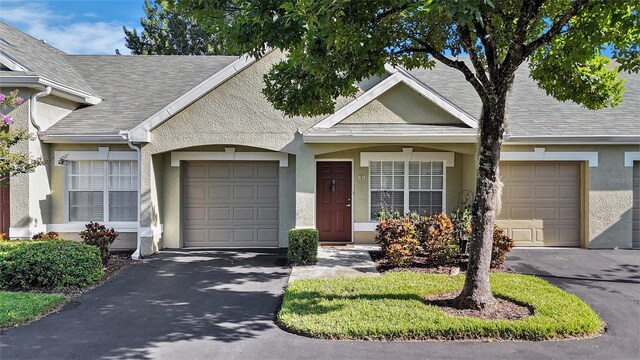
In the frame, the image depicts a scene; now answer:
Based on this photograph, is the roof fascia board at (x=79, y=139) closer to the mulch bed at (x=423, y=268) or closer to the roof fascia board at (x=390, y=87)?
the roof fascia board at (x=390, y=87)

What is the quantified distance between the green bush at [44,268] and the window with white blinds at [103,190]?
3207 millimetres

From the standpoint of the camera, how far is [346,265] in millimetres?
8953

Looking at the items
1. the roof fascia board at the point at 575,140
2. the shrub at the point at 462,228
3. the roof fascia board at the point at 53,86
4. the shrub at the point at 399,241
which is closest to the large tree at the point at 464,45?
the shrub at the point at 399,241

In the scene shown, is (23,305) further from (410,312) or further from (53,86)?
(53,86)

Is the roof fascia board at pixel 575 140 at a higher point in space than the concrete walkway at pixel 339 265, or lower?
higher

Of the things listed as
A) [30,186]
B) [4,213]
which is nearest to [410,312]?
[30,186]

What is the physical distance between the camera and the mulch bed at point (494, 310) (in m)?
5.81

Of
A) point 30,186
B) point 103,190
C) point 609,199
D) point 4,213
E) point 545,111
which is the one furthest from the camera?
point 545,111

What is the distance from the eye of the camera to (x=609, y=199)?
10.6 meters

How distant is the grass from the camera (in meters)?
5.31

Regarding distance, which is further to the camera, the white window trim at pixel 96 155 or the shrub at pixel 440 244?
the white window trim at pixel 96 155

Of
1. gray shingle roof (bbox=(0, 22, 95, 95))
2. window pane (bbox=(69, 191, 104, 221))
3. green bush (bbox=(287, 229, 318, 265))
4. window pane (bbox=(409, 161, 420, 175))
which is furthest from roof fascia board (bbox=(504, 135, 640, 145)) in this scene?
gray shingle roof (bbox=(0, 22, 95, 95))

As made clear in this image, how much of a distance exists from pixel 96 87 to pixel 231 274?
27.9ft

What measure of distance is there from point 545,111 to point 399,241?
6538 millimetres
